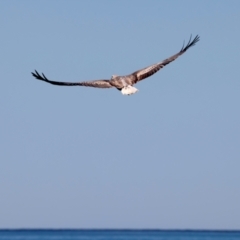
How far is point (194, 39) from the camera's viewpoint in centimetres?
2356

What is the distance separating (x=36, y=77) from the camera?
23.0 metres

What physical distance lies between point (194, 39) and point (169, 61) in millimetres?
803

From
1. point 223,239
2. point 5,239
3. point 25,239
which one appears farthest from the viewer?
point 223,239

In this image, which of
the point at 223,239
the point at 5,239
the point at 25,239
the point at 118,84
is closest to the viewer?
the point at 118,84

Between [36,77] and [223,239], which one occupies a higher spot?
A: [36,77]

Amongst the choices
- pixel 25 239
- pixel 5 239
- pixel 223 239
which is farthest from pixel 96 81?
pixel 223 239

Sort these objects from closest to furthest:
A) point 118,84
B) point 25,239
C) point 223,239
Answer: point 118,84
point 25,239
point 223,239

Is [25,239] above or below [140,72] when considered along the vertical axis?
below

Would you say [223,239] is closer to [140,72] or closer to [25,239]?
[25,239]

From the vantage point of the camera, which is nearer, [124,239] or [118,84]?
[118,84]

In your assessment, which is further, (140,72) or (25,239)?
(25,239)

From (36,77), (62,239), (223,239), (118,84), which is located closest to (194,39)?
(118,84)

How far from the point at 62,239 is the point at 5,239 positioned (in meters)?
10.1

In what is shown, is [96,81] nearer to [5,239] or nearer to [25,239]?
[5,239]
